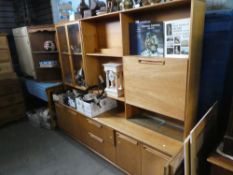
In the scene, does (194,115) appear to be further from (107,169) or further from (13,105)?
(13,105)

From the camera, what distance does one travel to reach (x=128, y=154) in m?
1.77

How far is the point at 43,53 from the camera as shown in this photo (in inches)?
118

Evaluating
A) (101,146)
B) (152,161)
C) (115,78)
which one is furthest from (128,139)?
(115,78)

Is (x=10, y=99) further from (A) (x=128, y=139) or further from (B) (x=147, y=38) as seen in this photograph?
(B) (x=147, y=38)

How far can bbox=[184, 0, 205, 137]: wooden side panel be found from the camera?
1.22m

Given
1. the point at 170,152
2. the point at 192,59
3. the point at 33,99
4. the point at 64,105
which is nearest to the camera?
the point at 192,59

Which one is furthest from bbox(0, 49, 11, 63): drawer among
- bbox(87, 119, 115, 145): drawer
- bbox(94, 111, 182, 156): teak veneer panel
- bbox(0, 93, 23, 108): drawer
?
bbox(94, 111, 182, 156): teak veneer panel

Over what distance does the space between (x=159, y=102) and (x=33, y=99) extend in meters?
3.13

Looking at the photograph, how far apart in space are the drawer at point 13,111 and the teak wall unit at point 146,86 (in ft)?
4.87

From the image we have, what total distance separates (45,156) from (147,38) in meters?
1.89

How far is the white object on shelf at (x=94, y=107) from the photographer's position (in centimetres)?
207

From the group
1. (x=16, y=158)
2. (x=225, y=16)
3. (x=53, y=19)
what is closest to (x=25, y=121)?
(x=16, y=158)

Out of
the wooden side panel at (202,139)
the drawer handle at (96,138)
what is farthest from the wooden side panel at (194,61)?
the drawer handle at (96,138)

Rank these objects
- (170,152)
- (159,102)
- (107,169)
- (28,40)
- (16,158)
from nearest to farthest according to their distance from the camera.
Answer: (170,152), (159,102), (107,169), (16,158), (28,40)
